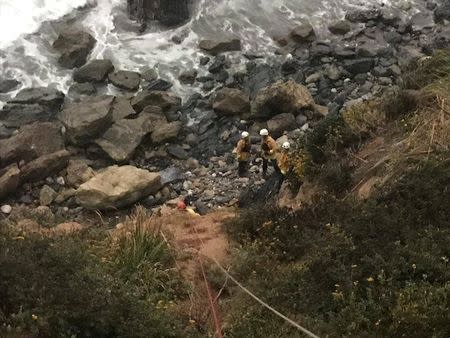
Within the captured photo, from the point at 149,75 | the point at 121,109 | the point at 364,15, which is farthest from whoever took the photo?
the point at 364,15

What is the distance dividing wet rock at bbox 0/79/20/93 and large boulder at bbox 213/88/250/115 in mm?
5432

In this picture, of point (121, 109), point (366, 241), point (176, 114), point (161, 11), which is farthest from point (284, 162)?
point (161, 11)

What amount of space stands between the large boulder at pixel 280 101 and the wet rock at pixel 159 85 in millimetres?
2645

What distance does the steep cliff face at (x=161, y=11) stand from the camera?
18.8 meters

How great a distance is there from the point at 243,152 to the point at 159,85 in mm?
4424

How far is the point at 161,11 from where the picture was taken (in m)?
18.9

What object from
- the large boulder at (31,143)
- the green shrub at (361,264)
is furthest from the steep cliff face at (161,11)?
the green shrub at (361,264)

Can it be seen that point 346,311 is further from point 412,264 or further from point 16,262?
point 16,262

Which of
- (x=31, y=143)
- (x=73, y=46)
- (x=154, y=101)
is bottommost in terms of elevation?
(x=31, y=143)

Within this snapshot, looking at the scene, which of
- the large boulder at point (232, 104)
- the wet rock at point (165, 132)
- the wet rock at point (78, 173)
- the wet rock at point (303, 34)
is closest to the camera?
the wet rock at point (78, 173)

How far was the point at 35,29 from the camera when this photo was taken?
18.5 meters

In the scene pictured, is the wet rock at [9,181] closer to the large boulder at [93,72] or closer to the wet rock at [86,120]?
the wet rock at [86,120]

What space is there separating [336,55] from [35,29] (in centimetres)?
892

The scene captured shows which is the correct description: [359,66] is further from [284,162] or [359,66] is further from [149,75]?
[284,162]
